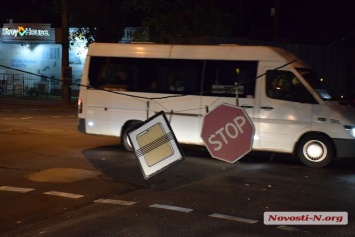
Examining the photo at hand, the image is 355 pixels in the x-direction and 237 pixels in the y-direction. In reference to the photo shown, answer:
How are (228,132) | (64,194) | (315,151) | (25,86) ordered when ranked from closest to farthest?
(64,194) < (228,132) < (315,151) < (25,86)

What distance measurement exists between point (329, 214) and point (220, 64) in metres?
5.43

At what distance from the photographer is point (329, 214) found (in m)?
7.40

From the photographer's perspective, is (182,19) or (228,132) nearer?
(228,132)

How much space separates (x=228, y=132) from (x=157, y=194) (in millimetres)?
1550

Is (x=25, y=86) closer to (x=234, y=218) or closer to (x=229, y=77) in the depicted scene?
(x=229, y=77)

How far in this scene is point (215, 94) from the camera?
1209 centimetres

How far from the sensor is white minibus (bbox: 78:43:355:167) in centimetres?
1129

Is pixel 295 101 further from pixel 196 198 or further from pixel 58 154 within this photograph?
pixel 58 154

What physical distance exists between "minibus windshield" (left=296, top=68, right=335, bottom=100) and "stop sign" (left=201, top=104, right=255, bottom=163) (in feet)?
10.0

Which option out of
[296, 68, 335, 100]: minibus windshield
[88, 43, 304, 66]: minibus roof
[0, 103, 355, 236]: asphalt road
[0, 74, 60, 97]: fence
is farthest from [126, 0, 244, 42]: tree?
[296, 68, 335, 100]: minibus windshield

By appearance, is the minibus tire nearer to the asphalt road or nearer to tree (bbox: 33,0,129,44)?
the asphalt road

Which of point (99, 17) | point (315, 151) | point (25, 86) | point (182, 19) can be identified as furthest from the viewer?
point (25, 86)

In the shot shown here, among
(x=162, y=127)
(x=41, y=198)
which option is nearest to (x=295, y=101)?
(x=162, y=127)

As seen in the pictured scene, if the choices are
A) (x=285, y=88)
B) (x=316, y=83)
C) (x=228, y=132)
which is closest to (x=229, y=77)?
(x=285, y=88)
